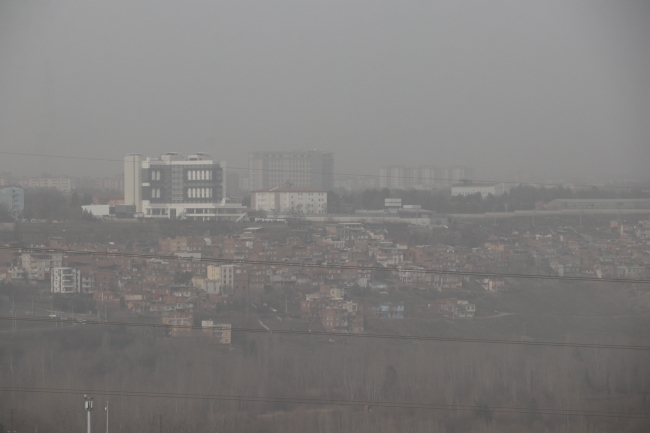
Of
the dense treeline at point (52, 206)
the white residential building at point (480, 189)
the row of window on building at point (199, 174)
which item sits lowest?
the dense treeline at point (52, 206)

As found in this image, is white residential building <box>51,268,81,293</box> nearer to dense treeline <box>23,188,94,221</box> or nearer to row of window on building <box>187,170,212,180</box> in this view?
dense treeline <box>23,188,94,221</box>

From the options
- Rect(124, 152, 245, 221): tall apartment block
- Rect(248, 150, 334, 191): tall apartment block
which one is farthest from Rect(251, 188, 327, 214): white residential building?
Rect(124, 152, 245, 221): tall apartment block

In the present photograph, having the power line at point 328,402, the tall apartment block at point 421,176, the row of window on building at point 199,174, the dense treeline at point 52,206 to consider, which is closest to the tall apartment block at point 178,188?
the row of window on building at point 199,174

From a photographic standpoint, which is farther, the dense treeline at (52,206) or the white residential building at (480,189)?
the white residential building at (480,189)

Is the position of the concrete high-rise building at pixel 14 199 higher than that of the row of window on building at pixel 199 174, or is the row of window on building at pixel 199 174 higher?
the row of window on building at pixel 199 174

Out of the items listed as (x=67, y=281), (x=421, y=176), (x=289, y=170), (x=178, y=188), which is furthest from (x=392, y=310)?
(x=67, y=281)

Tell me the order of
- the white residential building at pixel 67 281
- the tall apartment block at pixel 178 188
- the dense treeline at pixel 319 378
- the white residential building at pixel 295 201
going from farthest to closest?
the tall apartment block at pixel 178 188
the white residential building at pixel 295 201
the white residential building at pixel 67 281
the dense treeline at pixel 319 378

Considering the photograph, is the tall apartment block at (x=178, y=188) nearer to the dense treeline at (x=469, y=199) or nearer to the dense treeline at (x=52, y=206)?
the dense treeline at (x=52, y=206)

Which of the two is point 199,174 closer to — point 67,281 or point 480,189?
point 67,281
